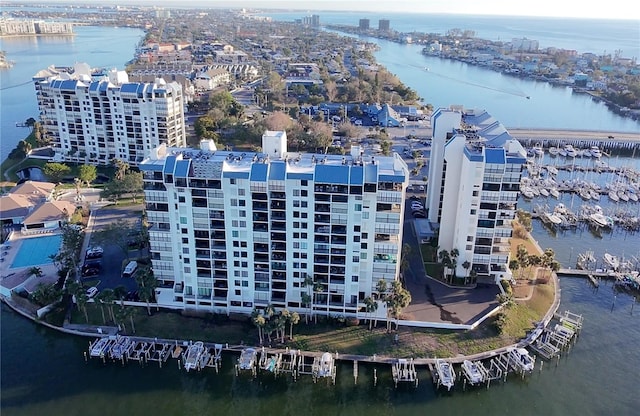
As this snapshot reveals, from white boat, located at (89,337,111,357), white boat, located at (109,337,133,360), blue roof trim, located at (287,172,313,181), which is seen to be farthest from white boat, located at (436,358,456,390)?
white boat, located at (89,337,111,357)

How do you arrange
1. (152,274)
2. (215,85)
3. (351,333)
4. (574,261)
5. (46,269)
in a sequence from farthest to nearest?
1. (215,85)
2. (574,261)
3. (46,269)
4. (152,274)
5. (351,333)

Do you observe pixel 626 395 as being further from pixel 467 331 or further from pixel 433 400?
pixel 433 400

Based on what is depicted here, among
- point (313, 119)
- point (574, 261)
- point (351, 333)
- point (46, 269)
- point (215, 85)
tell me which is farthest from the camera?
point (215, 85)

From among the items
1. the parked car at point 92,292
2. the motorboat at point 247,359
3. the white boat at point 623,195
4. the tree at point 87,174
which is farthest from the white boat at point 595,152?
the parked car at point 92,292

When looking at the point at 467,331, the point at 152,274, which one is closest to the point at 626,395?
the point at 467,331

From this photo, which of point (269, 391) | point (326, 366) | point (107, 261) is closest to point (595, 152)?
point (326, 366)

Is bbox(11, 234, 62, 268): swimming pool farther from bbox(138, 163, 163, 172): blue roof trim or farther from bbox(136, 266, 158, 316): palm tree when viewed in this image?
bbox(138, 163, 163, 172): blue roof trim

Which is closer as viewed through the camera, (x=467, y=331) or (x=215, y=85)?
(x=467, y=331)
